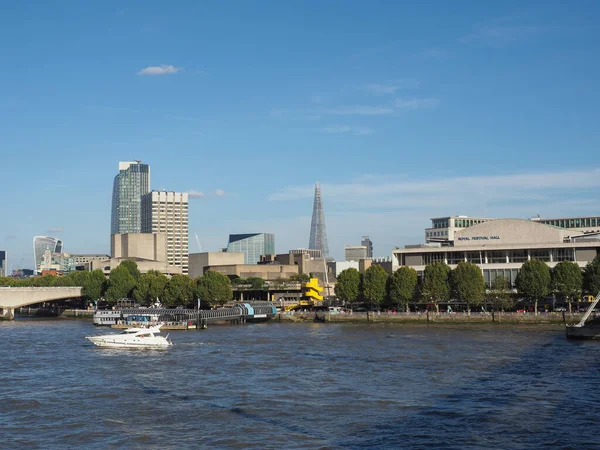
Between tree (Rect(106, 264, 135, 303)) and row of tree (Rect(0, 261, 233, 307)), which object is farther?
tree (Rect(106, 264, 135, 303))

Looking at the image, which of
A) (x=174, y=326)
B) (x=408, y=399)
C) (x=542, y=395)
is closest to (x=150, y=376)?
(x=408, y=399)

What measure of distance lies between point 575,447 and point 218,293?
125 m

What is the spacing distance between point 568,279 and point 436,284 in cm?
2185

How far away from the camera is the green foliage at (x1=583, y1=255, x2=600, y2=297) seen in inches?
4631

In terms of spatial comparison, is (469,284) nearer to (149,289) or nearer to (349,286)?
(349,286)

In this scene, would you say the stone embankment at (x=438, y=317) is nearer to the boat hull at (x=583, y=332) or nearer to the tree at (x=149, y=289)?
the boat hull at (x=583, y=332)

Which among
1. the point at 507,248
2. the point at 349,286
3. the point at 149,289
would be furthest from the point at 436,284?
the point at 149,289

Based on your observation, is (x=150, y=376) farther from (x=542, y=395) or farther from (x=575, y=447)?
(x=575, y=447)

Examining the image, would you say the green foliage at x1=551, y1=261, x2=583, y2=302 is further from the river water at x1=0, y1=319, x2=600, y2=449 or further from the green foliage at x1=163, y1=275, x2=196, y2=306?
the green foliage at x1=163, y1=275, x2=196, y2=306

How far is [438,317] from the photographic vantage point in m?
124

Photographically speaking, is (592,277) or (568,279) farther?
(568,279)

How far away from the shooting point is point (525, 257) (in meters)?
137

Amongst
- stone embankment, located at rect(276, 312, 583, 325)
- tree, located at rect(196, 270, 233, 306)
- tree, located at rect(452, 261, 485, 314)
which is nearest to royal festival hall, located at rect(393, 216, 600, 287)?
tree, located at rect(452, 261, 485, 314)

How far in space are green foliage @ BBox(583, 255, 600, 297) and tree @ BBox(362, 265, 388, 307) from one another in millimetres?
35301
